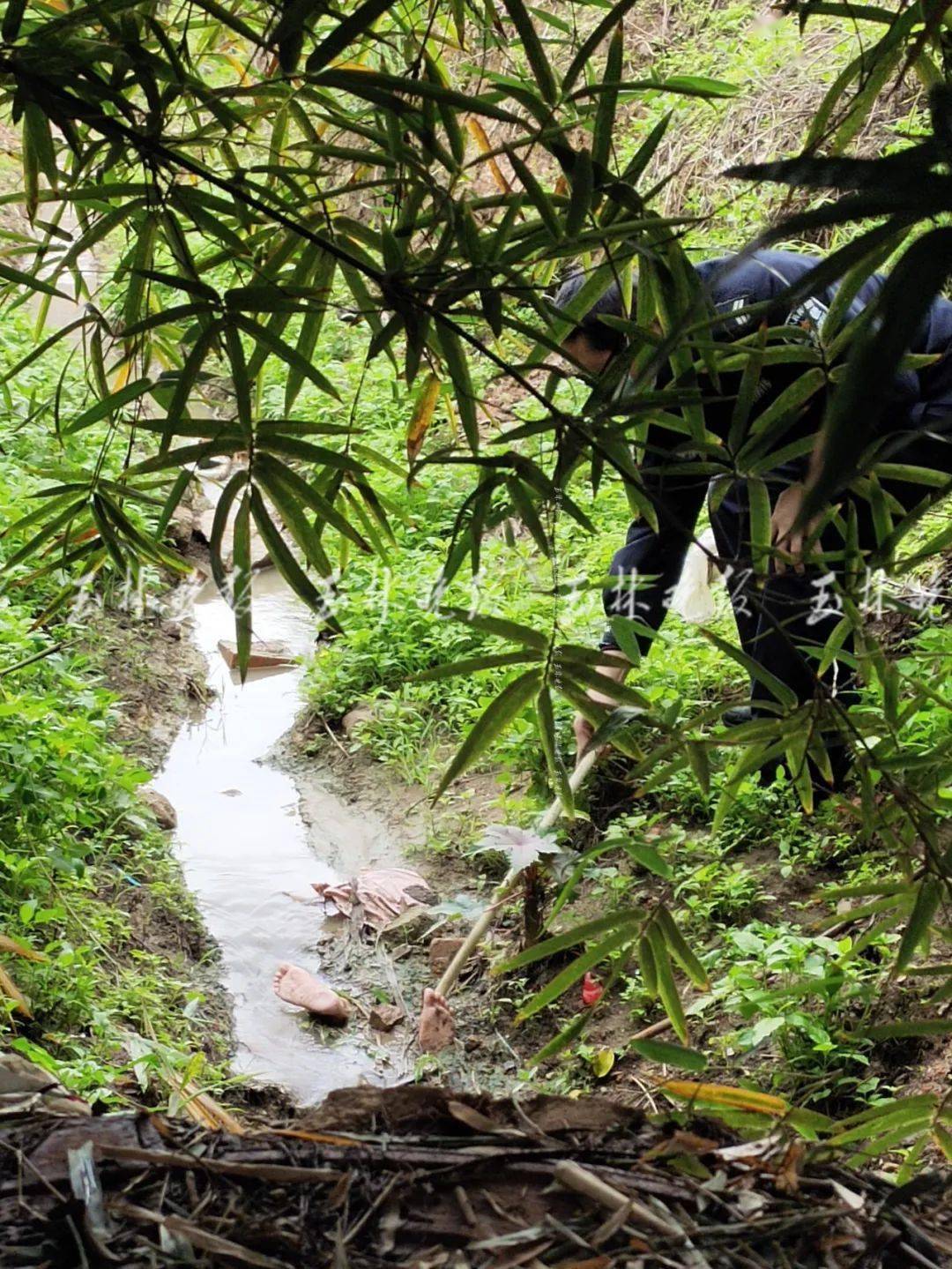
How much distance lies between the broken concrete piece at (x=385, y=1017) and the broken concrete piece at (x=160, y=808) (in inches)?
32.9

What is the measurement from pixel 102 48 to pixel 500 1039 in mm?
1876

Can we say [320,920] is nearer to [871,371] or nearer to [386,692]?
[386,692]

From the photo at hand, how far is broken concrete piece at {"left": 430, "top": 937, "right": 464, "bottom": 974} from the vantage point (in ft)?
8.66

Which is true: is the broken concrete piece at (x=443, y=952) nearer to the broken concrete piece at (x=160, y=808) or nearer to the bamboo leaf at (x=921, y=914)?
the broken concrete piece at (x=160, y=808)

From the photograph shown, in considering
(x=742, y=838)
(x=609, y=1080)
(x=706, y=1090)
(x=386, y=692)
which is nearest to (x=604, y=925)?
(x=706, y=1090)

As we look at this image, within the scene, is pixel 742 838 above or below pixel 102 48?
below

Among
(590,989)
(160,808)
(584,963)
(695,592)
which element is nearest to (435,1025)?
(590,989)

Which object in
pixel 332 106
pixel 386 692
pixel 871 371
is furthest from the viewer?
pixel 386 692

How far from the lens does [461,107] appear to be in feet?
3.47

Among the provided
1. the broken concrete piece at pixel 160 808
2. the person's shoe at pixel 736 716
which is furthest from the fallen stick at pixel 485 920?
the broken concrete piece at pixel 160 808

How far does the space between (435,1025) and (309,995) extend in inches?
12.4

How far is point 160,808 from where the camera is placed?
316 cm

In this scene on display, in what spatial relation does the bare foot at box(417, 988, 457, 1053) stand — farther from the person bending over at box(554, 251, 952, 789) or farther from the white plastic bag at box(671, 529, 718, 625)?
the white plastic bag at box(671, 529, 718, 625)

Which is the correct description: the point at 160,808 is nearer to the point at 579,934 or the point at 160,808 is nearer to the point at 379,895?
the point at 379,895
